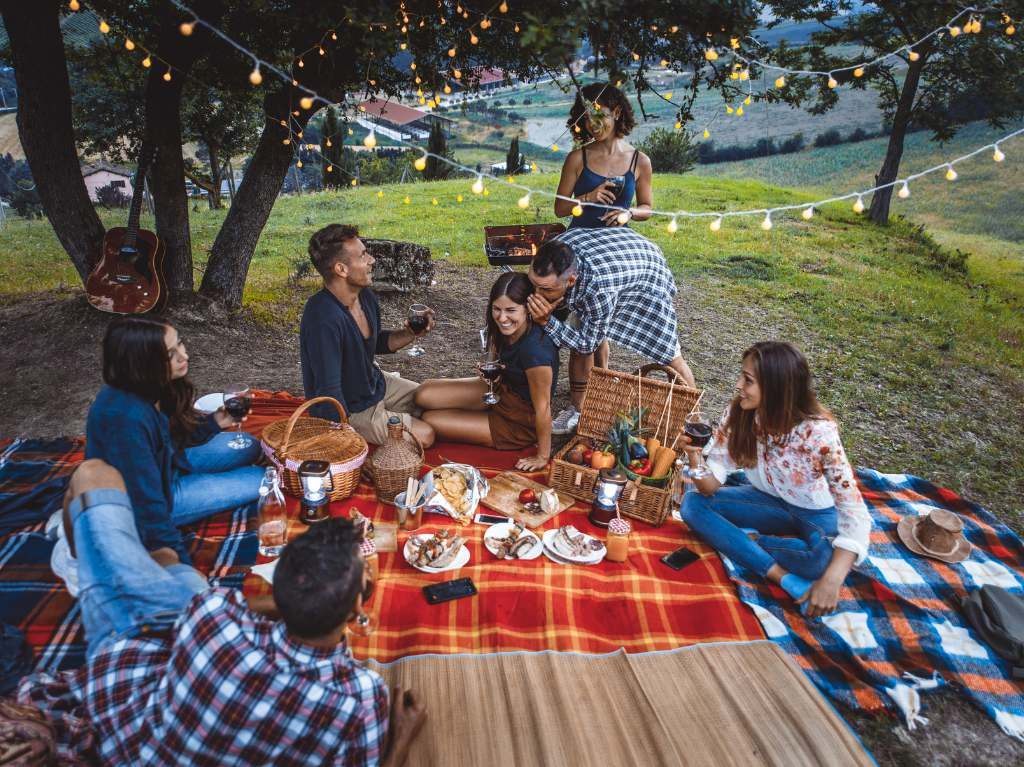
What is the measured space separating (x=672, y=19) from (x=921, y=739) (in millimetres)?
3696

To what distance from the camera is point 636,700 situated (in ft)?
8.38

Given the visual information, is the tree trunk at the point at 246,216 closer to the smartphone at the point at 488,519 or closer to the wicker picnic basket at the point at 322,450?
the wicker picnic basket at the point at 322,450

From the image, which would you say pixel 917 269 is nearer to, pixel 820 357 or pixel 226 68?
pixel 820 357

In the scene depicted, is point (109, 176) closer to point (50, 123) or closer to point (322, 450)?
point (50, 123)

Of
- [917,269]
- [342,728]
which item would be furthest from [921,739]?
[917,269]

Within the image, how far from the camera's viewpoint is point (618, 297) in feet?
15.0

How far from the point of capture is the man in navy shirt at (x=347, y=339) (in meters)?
3.74

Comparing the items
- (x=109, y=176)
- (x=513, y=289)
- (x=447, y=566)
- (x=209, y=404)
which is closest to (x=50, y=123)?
(x=209, y=404)

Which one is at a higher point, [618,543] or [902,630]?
[618,543]

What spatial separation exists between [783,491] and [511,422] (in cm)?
182

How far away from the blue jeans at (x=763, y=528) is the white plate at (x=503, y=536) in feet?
2.97

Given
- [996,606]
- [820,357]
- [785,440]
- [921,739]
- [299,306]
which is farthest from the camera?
[299,306]

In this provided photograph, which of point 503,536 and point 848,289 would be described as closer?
point 503,536

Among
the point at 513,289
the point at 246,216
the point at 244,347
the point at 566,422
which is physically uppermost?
the point at 246,216
